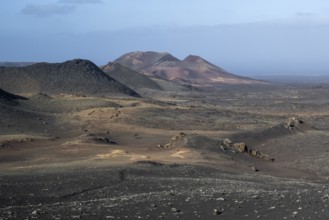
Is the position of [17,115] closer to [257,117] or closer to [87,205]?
[257,117]

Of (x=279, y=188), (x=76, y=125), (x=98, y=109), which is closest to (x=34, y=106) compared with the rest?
(x=98, y=109)

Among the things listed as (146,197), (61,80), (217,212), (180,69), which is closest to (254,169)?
(146,197)

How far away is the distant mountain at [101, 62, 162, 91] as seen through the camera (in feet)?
302

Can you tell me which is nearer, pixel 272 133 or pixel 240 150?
pixel 240 150

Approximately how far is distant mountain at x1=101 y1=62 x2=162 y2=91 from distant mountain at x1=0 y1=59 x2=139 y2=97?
20.0m

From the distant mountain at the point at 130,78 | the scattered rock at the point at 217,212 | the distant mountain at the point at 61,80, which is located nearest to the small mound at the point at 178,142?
the scattered rock at the point at 217,212

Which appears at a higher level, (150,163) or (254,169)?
(150,163)

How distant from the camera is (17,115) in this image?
124 ft

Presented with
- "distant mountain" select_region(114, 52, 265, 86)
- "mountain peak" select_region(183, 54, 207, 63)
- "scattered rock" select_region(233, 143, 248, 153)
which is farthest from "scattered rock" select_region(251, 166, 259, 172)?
"mountain peak" select_region(183, 54, 207, 63)

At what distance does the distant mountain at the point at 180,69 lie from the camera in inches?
5054

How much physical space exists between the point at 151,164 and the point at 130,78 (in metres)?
74.4

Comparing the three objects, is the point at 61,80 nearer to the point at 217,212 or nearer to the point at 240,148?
the point at 240,148

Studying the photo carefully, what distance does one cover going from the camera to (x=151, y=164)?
19734 millimetres

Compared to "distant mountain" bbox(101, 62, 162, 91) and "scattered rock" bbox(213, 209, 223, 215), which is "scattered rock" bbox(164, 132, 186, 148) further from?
"distant mountain" bbox(101, 62, 162, 91)
